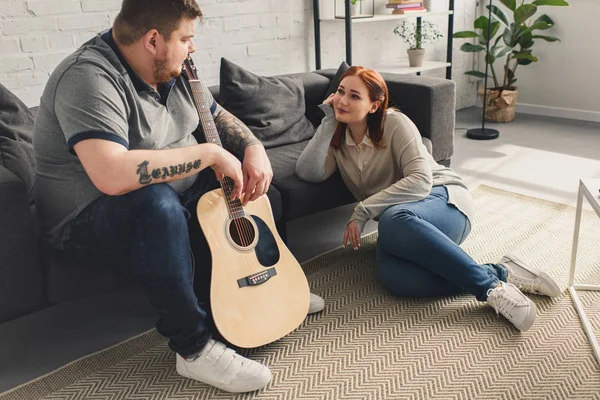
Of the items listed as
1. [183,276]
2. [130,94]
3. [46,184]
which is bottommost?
[183,276]

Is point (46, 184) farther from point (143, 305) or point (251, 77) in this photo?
point (251, 77)

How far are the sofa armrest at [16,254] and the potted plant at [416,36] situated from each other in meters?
2.83

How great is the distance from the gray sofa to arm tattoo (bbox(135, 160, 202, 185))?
1.15 ft

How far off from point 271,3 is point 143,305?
1.92 meters

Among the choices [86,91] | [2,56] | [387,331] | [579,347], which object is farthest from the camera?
[2,56]

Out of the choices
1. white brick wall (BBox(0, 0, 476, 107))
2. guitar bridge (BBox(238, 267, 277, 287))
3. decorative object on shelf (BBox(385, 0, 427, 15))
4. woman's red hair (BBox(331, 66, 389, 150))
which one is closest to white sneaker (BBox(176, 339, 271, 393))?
guitar bridge (BBox(238, 267, 277, 287))

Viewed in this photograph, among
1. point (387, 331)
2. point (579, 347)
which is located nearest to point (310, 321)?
point (387, 331)

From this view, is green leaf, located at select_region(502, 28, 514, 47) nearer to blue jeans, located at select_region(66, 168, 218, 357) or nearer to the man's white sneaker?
the man's white sneaker

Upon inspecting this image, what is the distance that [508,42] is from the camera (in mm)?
4094

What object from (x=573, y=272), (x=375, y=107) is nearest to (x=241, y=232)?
(x=375, y=107)

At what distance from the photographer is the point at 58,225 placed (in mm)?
1592

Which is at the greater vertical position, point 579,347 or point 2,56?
point 2,56

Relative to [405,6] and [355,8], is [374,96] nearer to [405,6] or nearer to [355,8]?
[355,8]

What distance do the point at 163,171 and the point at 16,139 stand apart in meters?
0.73
